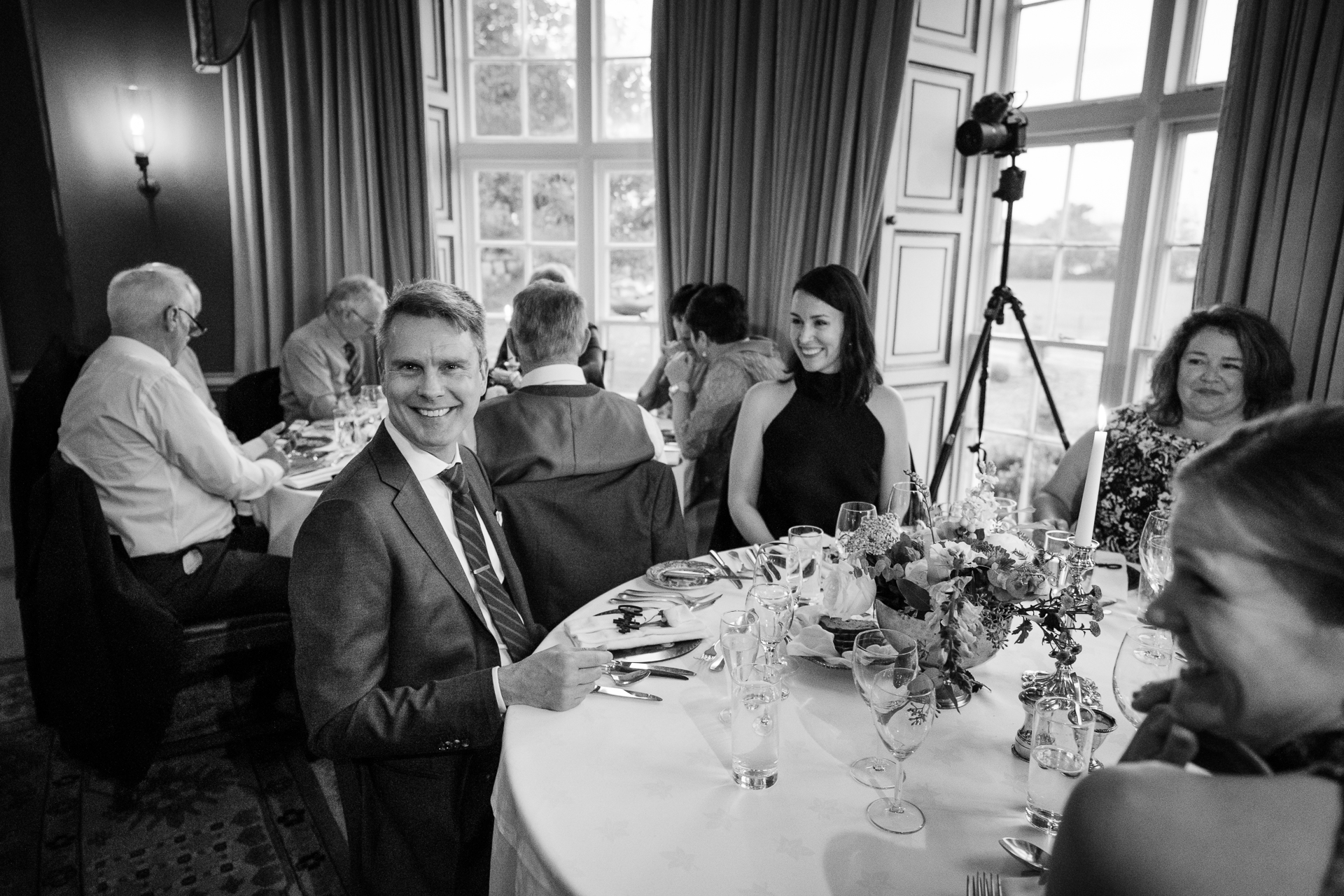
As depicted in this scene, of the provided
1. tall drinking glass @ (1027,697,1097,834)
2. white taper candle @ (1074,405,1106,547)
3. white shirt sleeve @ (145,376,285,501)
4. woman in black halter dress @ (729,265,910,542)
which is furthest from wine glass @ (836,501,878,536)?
white shirt sleeve @ (145,376,285,501)

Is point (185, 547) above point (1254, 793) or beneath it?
beneath

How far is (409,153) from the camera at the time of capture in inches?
189

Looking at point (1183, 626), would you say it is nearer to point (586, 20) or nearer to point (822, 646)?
point (822, 646)

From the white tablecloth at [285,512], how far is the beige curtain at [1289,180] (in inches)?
115

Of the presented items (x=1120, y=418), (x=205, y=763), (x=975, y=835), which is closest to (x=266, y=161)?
(x=205, y=763)

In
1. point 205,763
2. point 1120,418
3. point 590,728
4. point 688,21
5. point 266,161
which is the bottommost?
point 205,763

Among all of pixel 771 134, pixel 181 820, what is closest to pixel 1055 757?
pixel 181 820

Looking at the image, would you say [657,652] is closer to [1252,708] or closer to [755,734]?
[755,734]

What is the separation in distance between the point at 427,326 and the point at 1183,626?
122 cm

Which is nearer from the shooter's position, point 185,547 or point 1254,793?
point 1254,793

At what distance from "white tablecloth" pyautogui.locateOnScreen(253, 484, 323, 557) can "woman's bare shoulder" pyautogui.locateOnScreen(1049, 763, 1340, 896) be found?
2.38m

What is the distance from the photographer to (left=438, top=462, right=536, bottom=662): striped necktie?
145 centimetres

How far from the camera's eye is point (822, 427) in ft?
8.00

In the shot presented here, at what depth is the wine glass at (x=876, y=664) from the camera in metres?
1.02
